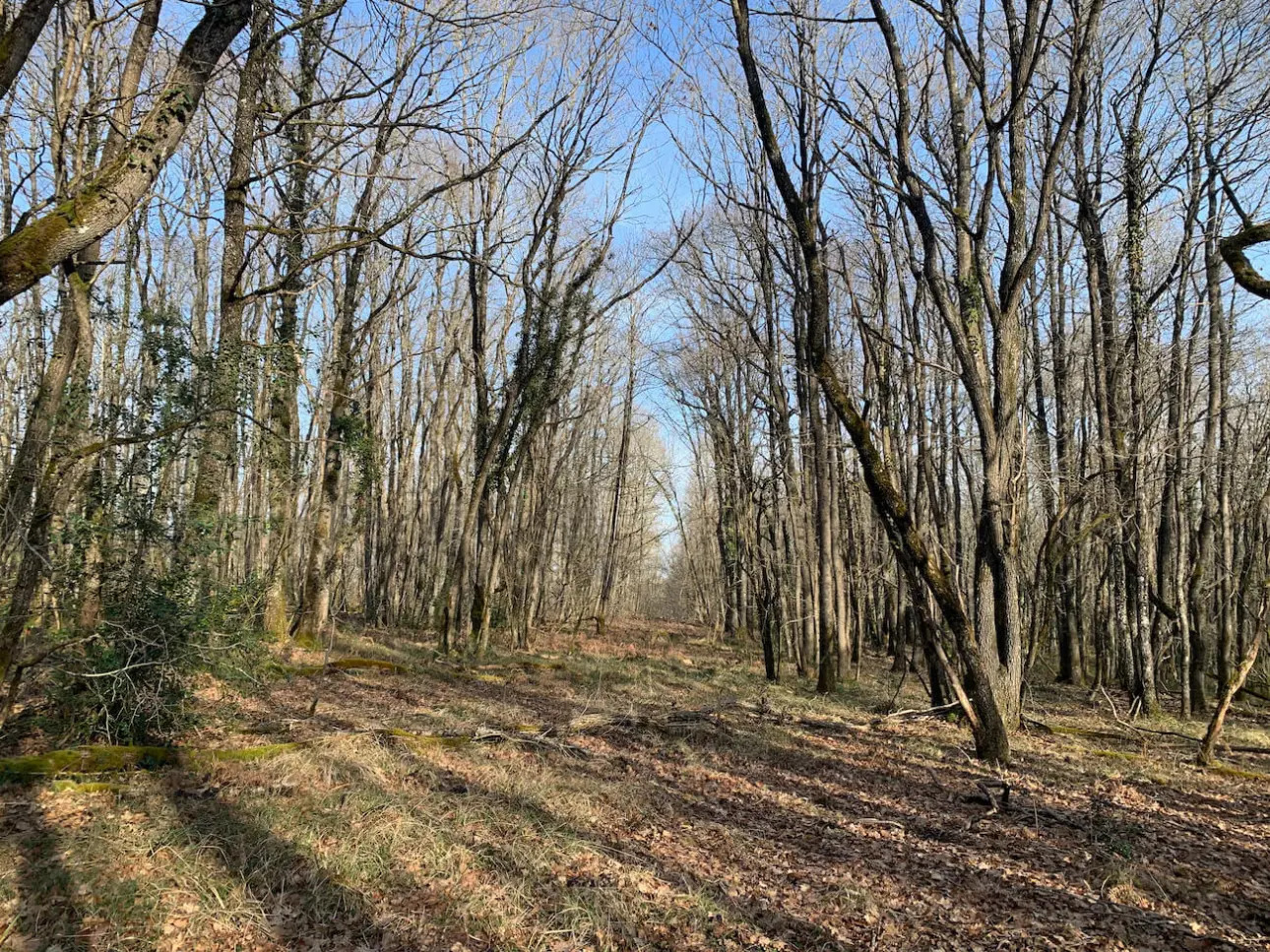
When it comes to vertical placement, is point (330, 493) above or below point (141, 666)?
above

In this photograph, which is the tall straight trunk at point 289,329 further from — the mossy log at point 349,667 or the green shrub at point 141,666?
the green shrub at point 141,666

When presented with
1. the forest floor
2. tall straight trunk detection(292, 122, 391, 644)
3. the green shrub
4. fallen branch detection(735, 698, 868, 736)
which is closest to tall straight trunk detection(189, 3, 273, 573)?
the green shrub

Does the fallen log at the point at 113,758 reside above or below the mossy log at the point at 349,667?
above

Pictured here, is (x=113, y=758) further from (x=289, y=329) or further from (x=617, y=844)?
(x=289, y=329)

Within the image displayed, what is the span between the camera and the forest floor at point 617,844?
138 inches

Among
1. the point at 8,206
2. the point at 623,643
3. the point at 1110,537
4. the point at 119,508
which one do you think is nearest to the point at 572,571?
the point at 623,643

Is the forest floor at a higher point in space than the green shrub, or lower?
lower

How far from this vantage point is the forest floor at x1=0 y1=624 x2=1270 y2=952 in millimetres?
3510

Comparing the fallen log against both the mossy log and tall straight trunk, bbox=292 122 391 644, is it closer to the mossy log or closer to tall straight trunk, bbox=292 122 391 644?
the mossy log

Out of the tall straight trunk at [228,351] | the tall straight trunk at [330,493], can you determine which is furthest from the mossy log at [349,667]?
the tall straight trunk at [228,351]

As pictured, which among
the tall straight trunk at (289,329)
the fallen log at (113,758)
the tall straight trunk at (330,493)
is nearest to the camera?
the fallen log at (113,758)

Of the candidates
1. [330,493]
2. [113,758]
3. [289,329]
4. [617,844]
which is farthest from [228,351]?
[330,493]

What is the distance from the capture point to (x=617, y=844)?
4.66m

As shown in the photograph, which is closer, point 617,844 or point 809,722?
point 617,844
